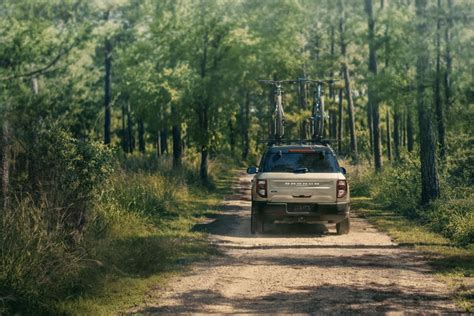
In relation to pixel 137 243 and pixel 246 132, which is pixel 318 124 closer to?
pixel 137 243

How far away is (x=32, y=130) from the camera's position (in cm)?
1191

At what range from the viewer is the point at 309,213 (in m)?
14.3

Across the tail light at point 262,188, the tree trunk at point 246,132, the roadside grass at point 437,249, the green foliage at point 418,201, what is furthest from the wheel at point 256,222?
the tree trunk at point 246,132

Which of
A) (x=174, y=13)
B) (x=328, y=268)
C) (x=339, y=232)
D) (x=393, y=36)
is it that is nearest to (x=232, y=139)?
(x=174, y=13)

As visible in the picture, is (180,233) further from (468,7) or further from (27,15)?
(468,7)

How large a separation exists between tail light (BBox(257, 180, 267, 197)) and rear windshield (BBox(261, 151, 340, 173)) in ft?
1.26

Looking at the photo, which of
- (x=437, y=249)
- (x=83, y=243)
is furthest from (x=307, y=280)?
(x=437, y=249)

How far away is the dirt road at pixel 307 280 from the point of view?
816cm

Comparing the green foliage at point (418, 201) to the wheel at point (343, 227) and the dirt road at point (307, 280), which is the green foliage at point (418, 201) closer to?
the dirt road at point (307, 280)

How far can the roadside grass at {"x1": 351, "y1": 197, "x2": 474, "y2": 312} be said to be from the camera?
30.5ft

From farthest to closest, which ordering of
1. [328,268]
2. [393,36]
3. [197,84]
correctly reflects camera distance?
[197,84] < [393,36] < [328,268]

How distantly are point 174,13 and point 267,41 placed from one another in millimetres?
16269

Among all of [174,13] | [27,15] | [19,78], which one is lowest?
[19,78]

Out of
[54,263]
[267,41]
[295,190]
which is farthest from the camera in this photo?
[267,41]
